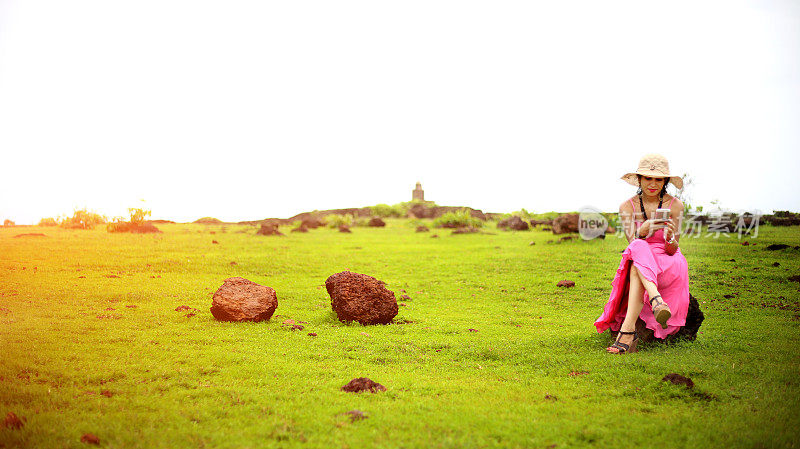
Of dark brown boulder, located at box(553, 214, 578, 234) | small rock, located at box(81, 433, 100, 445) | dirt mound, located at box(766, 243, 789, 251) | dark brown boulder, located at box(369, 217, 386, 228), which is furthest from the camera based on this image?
dark brown boulder, located at box(369, 217, 386, 228)

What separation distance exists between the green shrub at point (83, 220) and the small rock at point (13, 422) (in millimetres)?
27141

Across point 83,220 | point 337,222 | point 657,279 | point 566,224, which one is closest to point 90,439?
point 657,279

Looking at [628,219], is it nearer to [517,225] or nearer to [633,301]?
[633,301]

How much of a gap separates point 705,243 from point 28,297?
21.0 meters

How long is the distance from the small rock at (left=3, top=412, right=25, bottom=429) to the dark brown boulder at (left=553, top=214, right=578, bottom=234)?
2438cm

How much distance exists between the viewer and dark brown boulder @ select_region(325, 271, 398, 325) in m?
10.1

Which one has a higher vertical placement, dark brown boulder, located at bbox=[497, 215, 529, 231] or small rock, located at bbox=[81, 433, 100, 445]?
dark brown boulder, located at bbox=[497, 215, 529, 231]

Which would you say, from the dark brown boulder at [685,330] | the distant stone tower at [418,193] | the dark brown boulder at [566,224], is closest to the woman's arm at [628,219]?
the dark brown boulder at [685,330]

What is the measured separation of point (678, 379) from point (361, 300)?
→ 561 centimetres

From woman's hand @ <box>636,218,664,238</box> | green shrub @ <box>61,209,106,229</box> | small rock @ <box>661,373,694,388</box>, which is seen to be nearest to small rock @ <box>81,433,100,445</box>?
small rock @ <box>661,373,694,388</box>

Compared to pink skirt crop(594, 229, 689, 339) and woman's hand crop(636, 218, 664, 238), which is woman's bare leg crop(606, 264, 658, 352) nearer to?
pink skirt crop(594, 229, 689, 339)

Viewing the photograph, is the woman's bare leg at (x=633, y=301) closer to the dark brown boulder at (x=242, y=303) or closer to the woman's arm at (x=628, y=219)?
the woman's arm at (x=628, y=219)

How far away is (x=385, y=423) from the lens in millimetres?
5234

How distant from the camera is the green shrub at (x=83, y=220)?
95.7ft
